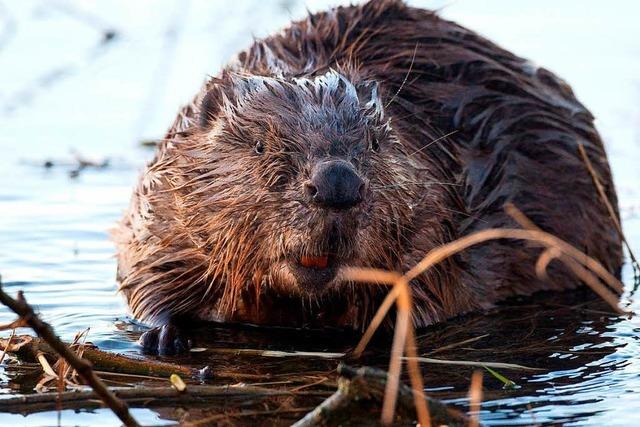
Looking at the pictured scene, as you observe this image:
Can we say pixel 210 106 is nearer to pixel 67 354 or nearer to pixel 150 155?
pixel 67 354

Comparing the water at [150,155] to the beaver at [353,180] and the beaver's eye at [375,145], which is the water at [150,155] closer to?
the beaver at [353,180]

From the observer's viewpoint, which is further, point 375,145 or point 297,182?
point 375,145

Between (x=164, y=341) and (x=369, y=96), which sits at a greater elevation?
(x=369, y=96)

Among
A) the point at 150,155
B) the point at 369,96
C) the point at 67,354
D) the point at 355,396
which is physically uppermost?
the point at 150,155

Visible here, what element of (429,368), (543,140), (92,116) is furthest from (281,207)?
(92,116)

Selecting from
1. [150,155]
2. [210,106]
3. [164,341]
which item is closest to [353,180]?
[164,341]

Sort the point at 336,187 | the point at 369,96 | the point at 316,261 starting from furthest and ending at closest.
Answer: the point at 369,96 → the point at 316,261 → the point at 336,187

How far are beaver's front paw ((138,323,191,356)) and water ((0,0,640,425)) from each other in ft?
0.19

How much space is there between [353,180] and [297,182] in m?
0.31

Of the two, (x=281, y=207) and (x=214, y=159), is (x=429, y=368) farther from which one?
(x=214, y=159)

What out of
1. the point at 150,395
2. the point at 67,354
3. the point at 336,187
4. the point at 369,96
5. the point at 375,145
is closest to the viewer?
the point at 67,354

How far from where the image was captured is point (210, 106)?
5.03m

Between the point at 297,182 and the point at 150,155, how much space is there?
3769 millimetres

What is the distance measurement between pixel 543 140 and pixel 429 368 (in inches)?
64.1
